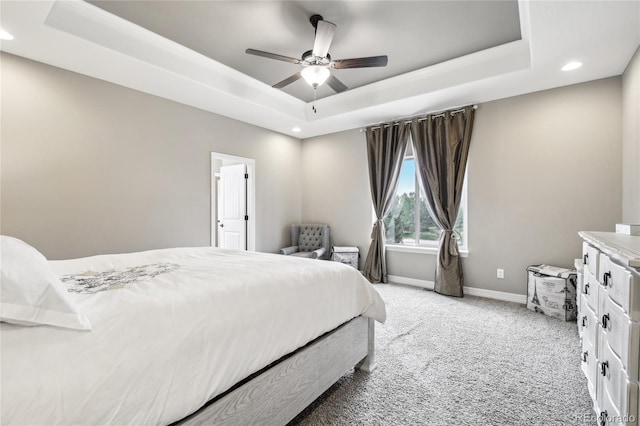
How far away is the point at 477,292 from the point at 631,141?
7.71ft

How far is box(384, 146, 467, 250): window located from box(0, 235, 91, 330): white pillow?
4.26m

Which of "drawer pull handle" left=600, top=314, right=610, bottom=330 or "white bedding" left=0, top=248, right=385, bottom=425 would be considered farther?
"drawer pull handle" left=600, top=314, right=610, bottom=330

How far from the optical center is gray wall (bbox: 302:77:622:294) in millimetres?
3232

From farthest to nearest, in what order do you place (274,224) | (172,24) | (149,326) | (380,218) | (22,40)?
(274,224), (380,218), (172,24), (22,40), (149,326)

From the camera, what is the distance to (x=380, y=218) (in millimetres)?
4840

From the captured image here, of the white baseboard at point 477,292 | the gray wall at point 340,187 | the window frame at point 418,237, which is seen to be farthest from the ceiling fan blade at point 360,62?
the white baseboard at point 477,292

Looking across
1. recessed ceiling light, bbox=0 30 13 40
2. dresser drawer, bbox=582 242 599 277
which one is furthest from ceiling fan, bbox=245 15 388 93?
dresser drawer, bbox=582 242 599 277

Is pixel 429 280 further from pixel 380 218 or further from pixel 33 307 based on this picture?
pixel 33 307

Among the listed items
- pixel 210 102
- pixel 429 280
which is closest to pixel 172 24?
pixel 210 102

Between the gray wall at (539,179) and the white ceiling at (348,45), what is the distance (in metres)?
0.28

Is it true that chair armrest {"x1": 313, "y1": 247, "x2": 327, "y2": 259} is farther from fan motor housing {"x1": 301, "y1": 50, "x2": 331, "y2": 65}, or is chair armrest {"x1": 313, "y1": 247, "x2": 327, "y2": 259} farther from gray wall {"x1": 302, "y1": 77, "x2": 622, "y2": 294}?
fan motor housing {"x1": 301, "y1": 50, "x2": 331, "y2": 65}

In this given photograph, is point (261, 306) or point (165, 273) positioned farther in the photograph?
point (165, 273)

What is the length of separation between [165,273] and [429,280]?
387 cm

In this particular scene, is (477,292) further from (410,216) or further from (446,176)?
(446,176)
